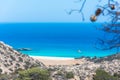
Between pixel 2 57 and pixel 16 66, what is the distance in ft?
7.19

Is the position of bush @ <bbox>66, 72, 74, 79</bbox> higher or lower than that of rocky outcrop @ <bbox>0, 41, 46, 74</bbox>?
lower

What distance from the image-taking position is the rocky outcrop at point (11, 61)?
4322cm

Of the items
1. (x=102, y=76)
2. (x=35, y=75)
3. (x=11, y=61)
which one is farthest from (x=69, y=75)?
(x=11, y=61)

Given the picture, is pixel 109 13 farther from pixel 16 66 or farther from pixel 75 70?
pixel 16 66

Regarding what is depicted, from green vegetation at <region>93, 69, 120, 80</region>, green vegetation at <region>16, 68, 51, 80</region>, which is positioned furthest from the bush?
green vegetation at <region>93, 69, 120, 80</region>

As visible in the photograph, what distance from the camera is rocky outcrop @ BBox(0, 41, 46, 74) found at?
43219 millimetres

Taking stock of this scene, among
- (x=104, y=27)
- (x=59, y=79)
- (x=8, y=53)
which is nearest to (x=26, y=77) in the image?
(x=59, y=79)

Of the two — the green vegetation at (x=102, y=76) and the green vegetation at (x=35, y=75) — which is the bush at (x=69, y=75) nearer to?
the green vegetation at (x=35, y=75)

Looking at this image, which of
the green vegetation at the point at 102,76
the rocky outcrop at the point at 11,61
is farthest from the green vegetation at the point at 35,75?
the rocky outcrop at the point at 11,61

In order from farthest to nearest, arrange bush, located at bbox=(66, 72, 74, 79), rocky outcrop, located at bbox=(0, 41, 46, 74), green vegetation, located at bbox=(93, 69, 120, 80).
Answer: rocky outcrop, located at bbox=(0, 41, 46, 74) < bush, located at bbox=(66, 72, 74, 79) < green vegetation, located at bbox=(93, 69, 120, 80)

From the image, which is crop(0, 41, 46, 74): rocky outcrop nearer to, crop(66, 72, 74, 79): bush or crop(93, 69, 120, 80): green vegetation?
crop(66, 72, 74, 79): bush

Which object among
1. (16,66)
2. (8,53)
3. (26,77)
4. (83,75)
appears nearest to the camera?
(26,77)

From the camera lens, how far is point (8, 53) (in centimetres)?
4762

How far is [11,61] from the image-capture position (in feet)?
148
